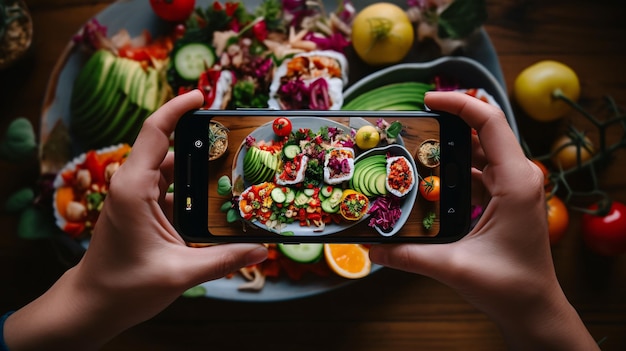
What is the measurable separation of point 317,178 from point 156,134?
17.7 inches

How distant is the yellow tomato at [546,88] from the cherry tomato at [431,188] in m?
0.77

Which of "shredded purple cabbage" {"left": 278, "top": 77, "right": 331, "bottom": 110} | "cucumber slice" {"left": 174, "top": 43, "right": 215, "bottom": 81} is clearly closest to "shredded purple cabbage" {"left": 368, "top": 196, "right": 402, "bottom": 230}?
"shredded purple cabbage" {"left": 278, "top": 77, "right": 331, "bottom": 110}

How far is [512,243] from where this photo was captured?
4.46 ft

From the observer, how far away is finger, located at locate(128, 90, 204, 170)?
1.36 metres

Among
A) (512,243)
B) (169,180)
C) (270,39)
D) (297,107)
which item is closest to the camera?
(512,243)

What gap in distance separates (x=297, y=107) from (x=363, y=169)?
0.51 meters

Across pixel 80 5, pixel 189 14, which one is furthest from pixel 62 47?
pixel 189 14

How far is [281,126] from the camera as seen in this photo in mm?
1428

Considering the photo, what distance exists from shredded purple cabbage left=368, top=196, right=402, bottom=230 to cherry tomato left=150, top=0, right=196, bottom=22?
1.09 metres

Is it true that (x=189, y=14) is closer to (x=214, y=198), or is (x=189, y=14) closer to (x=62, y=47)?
(x=62, y=47)

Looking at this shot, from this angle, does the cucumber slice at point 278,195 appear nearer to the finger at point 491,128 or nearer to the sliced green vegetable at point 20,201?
the finger at point 491,128

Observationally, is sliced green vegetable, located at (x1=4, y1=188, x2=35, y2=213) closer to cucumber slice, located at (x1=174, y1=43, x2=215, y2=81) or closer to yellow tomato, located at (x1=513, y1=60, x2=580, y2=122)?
cucumber slice, located at (x1=174, y1=43, x2=215, y2=81)

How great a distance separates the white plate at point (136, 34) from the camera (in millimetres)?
1890

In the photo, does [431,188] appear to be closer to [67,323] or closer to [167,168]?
[167,168]
